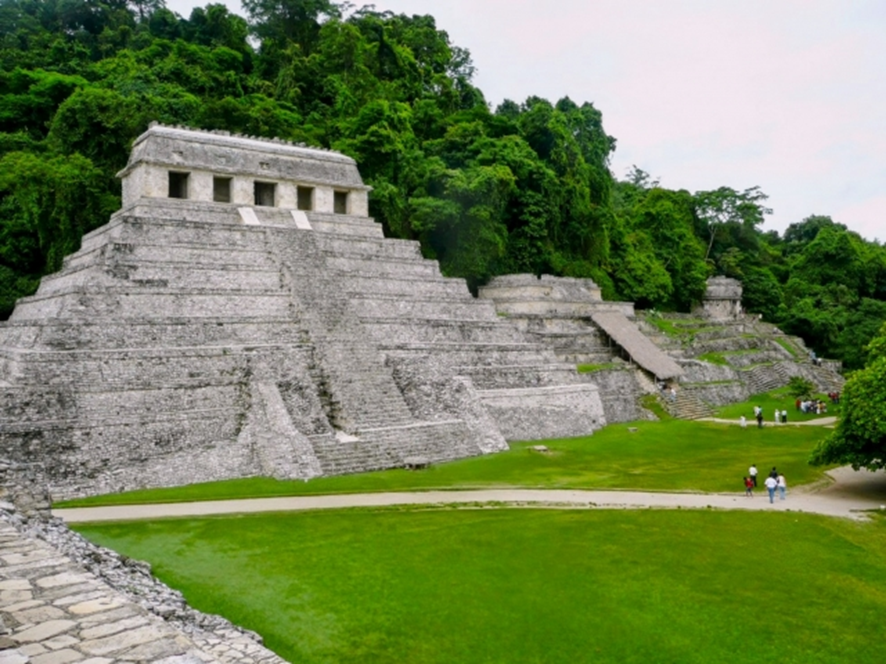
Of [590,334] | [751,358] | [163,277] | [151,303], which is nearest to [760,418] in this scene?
[590,334]

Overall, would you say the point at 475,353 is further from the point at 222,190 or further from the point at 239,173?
the point at 222,190

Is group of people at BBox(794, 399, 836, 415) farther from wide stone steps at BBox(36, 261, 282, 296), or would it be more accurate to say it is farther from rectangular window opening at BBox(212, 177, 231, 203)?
rectangular window opening at BBox(212, 177, 231, 203)

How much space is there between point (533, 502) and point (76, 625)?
1249 centimetres

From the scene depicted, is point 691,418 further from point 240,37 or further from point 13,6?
point 13,6

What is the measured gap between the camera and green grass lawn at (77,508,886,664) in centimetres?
988

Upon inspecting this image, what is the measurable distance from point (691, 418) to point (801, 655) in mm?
25616

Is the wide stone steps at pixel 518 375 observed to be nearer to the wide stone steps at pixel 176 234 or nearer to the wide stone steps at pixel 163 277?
the wide stone steps at pixel 163 277

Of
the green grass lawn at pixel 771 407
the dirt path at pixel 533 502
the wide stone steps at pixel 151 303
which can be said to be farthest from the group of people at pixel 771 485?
the green grass lawn at pixel 771 407

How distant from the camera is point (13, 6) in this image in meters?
56.8

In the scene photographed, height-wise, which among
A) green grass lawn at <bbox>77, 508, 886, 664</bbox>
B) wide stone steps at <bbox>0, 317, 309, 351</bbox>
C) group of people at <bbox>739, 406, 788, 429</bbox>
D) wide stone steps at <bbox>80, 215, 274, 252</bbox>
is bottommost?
green grass lawn at <bbox>77, 508, 886, 664</bbox>

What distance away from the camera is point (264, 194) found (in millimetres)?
31547

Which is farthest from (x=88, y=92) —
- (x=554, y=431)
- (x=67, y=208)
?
(x=554, y=431)

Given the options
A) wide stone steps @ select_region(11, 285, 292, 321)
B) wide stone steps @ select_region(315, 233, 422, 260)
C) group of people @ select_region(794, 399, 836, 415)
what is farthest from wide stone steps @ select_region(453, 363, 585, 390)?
group of people @ select_region(794, 399, 836, 415)

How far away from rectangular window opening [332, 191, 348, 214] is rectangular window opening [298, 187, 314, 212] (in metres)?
1.19
